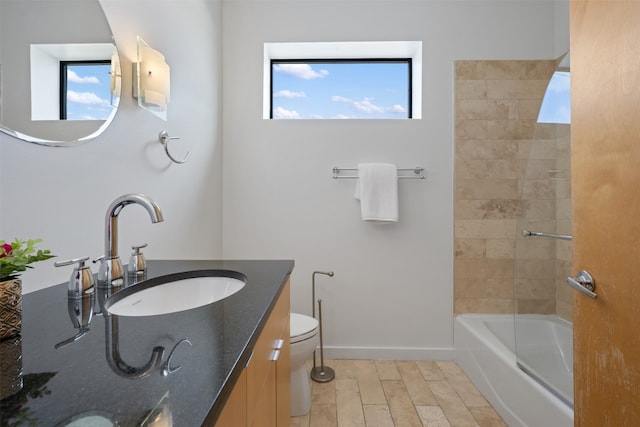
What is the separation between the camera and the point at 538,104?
91.4 inches

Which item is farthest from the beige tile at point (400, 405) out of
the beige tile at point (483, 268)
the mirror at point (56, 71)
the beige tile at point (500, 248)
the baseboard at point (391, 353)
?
the mirror at point (56, 71)

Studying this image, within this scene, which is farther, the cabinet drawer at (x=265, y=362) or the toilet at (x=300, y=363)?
the toilet at (x=300, y=363)

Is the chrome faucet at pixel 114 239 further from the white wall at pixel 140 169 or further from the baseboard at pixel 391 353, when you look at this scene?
the baseboard at pixel 391 353

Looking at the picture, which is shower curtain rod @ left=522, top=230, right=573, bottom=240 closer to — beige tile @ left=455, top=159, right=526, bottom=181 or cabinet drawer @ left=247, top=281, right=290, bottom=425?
beige tile @ left=455, top=159, right=526, bottom=181

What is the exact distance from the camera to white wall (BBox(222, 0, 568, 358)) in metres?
2.35

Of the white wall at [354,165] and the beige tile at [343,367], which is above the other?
the white wall at [354,165]

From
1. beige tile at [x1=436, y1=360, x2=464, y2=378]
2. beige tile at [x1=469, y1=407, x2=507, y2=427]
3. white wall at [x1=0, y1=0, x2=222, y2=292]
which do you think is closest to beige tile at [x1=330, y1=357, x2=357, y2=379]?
beige tile at [x1=436, y1=360, x2=464, y2=378]

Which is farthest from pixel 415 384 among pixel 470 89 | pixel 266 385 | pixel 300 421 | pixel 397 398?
pixel 470 89

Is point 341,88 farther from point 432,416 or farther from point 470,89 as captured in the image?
point 432,416

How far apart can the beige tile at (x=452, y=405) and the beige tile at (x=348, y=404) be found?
47 cm

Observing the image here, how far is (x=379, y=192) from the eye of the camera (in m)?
2.26

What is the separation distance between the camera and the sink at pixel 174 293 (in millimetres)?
921

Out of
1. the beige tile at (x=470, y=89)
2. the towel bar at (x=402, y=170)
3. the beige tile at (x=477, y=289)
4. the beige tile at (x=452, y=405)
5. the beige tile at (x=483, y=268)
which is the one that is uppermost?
the beige tile at (x=470, y=89)

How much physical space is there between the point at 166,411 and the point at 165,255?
1272mm
